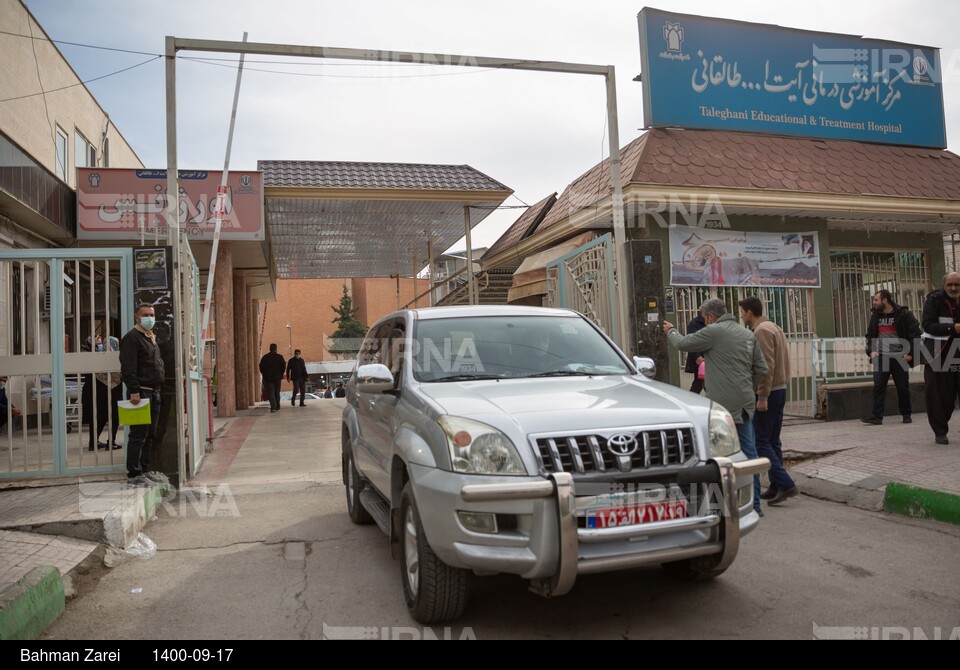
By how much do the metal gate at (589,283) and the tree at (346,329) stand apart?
5055cm

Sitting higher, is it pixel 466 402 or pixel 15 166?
pixel 15 166

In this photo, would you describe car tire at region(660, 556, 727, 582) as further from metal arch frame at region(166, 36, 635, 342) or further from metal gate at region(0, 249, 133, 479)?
metal gate at region(0, 249, 133, 479)

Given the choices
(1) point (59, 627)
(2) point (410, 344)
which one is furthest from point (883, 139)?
(1) point (59, 627)

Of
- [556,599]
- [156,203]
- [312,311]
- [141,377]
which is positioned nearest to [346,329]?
[312,311]

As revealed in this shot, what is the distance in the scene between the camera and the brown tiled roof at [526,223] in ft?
53.4

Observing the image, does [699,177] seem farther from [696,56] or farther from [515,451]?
[515,451]

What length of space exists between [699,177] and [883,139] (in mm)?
5385

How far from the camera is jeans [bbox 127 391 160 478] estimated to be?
6785 millimetres

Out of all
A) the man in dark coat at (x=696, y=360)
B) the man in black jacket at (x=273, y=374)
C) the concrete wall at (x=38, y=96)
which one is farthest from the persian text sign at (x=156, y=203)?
the man in dark coat at (x=696, y=360)

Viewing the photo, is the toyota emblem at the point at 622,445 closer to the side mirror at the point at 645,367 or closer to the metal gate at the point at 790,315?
the side mirror at the point at 645,367

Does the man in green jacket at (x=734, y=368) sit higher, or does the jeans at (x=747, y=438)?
the man in green jacket at (x=734, y=368)

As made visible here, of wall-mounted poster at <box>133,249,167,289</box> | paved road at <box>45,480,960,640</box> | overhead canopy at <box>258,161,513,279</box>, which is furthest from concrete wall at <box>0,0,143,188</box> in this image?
paved road at <box>45,480,960,640</box>

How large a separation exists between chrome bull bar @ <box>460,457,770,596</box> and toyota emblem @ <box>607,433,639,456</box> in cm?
32
